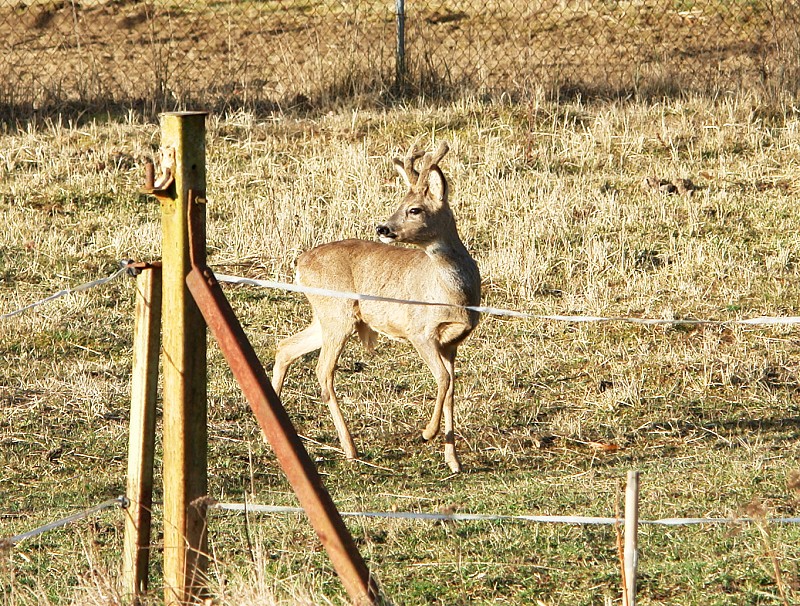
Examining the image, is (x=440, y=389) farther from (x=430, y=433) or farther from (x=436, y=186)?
(x=436, y=186)

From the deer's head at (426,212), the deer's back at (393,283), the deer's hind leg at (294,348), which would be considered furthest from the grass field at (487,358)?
the deer's head at (426,212)

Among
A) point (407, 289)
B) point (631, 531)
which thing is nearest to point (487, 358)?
point (407, 289)

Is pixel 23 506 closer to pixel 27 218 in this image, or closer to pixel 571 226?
pixel 27 218

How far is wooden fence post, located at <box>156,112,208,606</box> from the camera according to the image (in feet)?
13.0

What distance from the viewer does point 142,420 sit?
4.18 meters

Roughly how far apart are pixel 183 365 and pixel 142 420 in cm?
29

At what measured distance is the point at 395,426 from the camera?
828 centimetres

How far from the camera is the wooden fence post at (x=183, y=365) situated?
156 inches

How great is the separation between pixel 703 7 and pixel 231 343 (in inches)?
622

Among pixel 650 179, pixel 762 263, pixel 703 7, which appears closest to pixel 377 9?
pixel 703 7

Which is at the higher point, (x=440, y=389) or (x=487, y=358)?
(x=440, y=389)

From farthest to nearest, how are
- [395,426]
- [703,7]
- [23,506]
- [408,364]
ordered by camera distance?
[703,7] < [408,364] < [395,426] < [23,506]

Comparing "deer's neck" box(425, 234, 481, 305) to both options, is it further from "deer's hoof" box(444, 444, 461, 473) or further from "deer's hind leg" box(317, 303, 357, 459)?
"deer's hoof" box(444, 444, 461, 473)

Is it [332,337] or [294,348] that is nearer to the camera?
[332,337]
